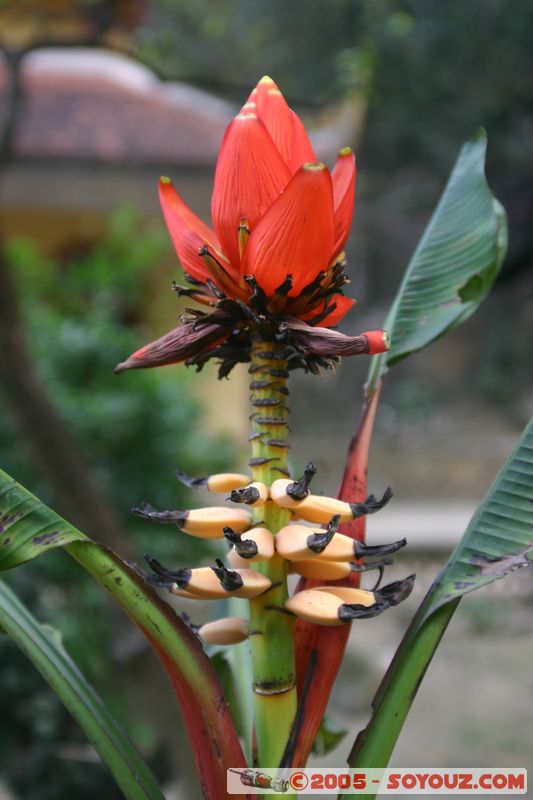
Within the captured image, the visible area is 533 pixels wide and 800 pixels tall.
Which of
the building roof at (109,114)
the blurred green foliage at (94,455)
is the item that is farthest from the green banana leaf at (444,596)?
the building roof at (109,114)

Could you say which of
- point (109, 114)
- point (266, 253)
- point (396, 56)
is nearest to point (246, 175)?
point (266, 253)

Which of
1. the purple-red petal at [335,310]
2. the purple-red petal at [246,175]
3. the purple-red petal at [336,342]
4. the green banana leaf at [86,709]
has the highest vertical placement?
the purple-red petal at [246,175]

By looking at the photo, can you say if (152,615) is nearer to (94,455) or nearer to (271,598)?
(271,598)

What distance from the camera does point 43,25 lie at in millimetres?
4332

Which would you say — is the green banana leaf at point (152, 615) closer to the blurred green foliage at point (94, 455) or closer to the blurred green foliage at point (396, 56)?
the blurred green foliage at point (94, 455)

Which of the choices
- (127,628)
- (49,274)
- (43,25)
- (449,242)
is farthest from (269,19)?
(449,242)

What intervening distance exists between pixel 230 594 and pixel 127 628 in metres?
1.79

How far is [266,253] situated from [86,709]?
430 mm

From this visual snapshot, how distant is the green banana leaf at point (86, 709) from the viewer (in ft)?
2.56

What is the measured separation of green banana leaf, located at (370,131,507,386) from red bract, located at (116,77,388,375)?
0.23m

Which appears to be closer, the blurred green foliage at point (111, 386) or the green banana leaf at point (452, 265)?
the green banana leaf at point (452, 265)

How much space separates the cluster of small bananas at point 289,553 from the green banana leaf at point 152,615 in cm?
3

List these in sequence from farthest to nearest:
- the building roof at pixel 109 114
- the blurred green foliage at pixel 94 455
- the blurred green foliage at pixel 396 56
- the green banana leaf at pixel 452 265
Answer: the blurred green foliage at pixel 396 56
the building roof at pixel 109 114
the blurred green foliage at pixel 94 455
the green banana leaf at pixel 452 265

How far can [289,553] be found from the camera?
734 mm
